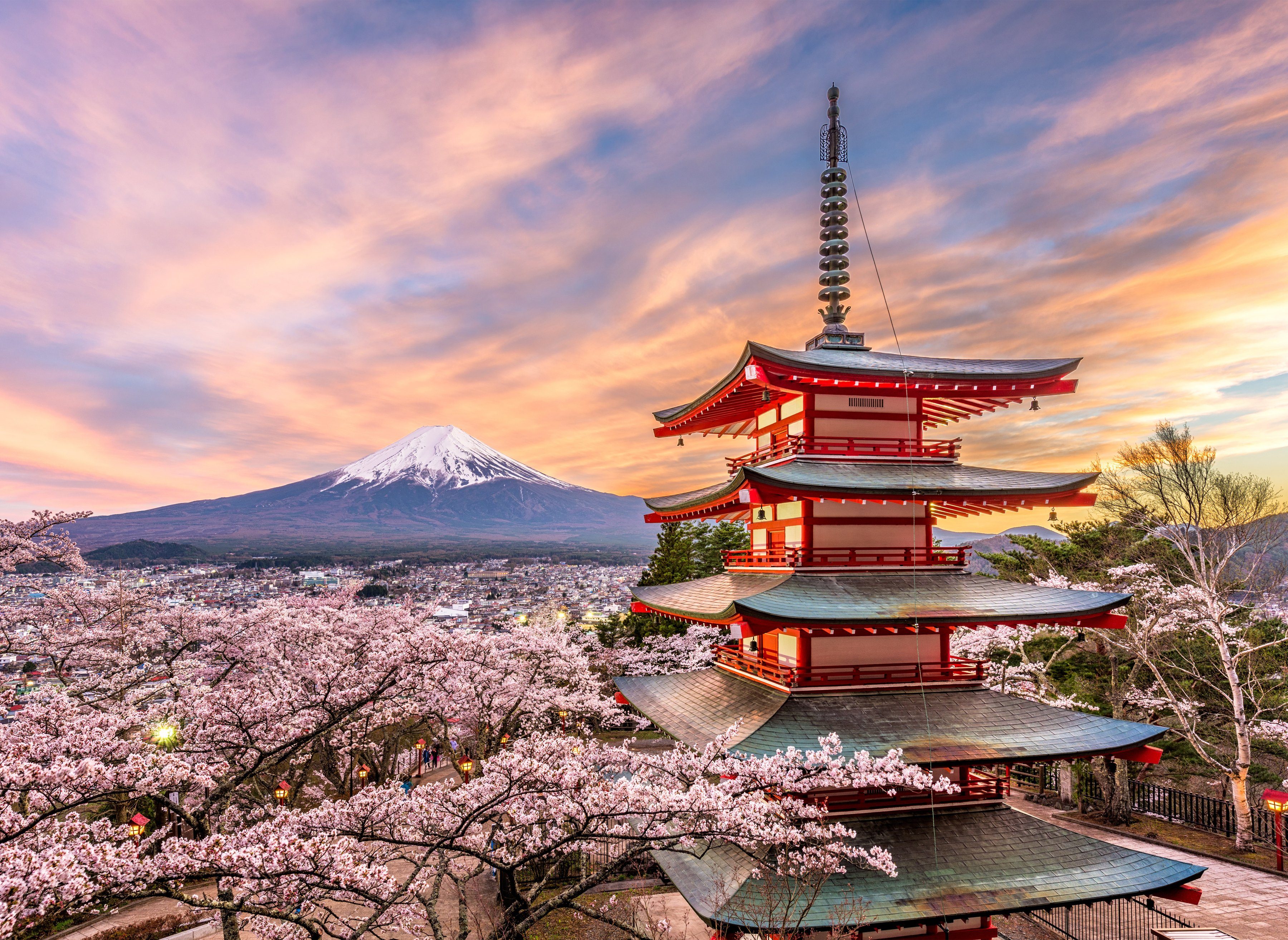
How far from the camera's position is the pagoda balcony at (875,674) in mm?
11203

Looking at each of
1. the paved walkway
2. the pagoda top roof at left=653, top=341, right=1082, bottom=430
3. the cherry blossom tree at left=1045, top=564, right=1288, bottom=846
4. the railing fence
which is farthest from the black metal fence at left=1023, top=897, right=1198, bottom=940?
the pagoda top roof at left=653, top=341, right=1082, bottom=430

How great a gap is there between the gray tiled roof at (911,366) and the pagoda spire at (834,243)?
766mm

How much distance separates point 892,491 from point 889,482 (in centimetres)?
43

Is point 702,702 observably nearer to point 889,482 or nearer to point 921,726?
point 921,726

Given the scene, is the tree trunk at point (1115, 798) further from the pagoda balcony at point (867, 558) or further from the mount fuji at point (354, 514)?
the mount fuji at point (354, 514)

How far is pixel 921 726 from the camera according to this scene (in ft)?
34.2

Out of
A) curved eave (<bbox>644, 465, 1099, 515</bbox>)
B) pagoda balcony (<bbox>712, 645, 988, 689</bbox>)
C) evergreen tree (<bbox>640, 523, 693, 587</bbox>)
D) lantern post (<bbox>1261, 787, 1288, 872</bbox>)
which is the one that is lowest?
lantern post (<bbox>1261, 787, 1288, 872</bbox>)

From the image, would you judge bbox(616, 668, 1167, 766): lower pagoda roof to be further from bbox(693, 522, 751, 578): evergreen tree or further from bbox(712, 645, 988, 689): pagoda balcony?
bbox(693, 522, 751, 578): evergreen tree

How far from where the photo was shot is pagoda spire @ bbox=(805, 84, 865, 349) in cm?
1388

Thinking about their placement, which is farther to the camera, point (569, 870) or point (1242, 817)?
point (569, 870)

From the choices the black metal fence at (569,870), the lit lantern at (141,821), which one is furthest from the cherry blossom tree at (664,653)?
the lit lantern at (141,821)

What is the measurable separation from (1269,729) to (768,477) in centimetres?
1746

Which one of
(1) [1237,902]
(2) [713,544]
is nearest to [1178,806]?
(1) [1237,902]

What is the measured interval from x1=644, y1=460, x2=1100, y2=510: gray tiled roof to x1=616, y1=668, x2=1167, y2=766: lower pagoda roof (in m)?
3.74
